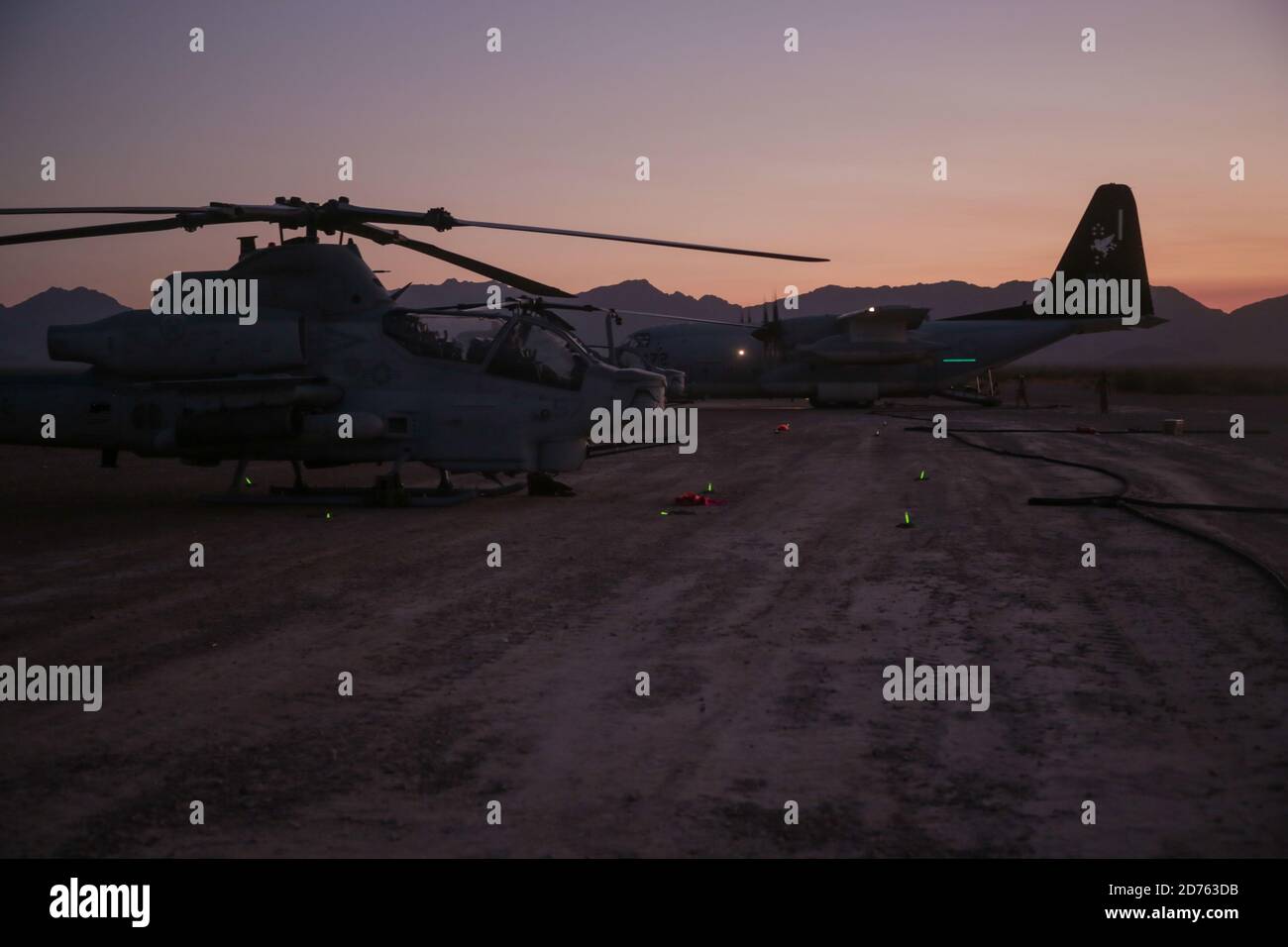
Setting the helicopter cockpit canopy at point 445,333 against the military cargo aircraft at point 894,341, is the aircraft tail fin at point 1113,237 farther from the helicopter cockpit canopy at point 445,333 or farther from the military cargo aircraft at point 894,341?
the helicopter cockpit canopy at point 445,333

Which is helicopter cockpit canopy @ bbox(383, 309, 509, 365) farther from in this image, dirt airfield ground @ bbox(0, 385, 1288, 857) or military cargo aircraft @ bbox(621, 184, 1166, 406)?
military cargo aircraft @ bbox(621, 184, 1166, 406)

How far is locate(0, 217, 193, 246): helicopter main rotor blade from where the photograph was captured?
1275cm

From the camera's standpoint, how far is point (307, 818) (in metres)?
4.32

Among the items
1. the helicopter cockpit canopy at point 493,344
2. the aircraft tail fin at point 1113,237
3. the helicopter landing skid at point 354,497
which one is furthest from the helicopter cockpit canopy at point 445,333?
the aircraft tail fin at point 1113,237

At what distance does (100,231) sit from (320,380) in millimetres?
3181

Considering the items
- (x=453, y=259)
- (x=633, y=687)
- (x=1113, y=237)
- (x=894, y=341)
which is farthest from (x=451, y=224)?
(x=1113, y=237)

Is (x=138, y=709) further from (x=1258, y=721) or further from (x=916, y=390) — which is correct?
(x=916, y=390)

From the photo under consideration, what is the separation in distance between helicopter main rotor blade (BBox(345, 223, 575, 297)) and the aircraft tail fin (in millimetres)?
38856

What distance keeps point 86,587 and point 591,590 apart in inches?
168

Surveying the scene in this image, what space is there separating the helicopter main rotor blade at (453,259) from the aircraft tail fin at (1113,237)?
38856mm

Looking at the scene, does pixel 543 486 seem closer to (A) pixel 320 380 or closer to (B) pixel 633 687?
(A) pixel 320 380

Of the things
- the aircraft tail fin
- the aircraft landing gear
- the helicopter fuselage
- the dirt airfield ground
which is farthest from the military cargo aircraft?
the dirt airfield ground

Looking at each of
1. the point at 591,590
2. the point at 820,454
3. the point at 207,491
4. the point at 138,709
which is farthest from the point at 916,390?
the point at 138,709

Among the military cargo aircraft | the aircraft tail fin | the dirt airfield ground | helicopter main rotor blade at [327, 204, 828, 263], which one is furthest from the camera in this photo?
the aircraft tail fin
